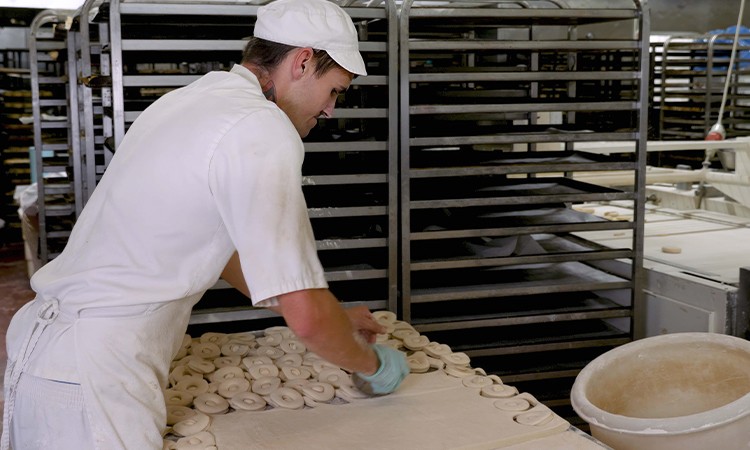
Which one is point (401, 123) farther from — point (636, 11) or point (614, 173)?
point (614, 173)

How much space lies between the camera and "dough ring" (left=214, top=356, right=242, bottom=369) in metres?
2.15

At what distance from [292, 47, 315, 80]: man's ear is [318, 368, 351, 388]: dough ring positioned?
2.55ft

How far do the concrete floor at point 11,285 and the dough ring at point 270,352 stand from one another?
3036 mm

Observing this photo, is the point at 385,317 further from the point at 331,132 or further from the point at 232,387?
the point at 331,132

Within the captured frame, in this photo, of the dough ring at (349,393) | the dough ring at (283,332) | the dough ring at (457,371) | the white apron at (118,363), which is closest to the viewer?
the white apron at (118,363)

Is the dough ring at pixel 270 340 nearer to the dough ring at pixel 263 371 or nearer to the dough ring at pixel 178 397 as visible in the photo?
the dough ring at pixel 263 371

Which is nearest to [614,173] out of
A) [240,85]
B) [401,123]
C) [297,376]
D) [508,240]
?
[508,240]

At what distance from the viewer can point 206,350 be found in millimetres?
2244

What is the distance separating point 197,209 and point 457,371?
87 centimetres

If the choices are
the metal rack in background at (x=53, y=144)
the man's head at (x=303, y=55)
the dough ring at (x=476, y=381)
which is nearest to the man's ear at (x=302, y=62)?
the man's head at (x=303, y=55)

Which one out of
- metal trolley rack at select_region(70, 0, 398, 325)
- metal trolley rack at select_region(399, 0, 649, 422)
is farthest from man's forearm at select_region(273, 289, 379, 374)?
metal trolley rack at select_region(399, 0, 649, 422)

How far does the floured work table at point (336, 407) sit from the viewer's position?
1.67 metres

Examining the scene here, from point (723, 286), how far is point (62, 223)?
4.50m

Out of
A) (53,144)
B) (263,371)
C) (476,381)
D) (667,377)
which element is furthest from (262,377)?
(53,144)
